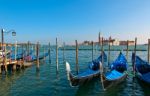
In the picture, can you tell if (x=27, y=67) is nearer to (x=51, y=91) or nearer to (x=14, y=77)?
(x=14, y=77)

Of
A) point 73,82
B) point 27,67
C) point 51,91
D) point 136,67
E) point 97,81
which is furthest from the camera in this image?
point 27,67

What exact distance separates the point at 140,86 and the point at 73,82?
5677 millimetres

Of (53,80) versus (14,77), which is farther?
(14,77)

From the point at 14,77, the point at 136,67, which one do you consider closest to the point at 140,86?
the point at 136,67

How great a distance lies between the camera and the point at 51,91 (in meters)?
15.4

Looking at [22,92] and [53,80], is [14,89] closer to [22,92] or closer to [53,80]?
[22,92]

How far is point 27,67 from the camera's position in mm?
27516

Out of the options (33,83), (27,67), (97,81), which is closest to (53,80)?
(33,83)

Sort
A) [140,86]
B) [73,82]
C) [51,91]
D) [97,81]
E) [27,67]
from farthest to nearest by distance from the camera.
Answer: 1. [27,67]
2. [97,81]
3. [140,86]
4. [51,91]
5. [73,82]

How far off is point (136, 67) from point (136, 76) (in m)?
1.39

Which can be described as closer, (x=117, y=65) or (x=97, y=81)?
(x=97, y=81)

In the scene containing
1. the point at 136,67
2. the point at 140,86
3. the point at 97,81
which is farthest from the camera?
the point at 136,67

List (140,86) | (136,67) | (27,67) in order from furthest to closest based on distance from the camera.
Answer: (27,67), (136,67), (140,86)

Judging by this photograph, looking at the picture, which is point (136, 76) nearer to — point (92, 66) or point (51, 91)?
point (92, 66)
